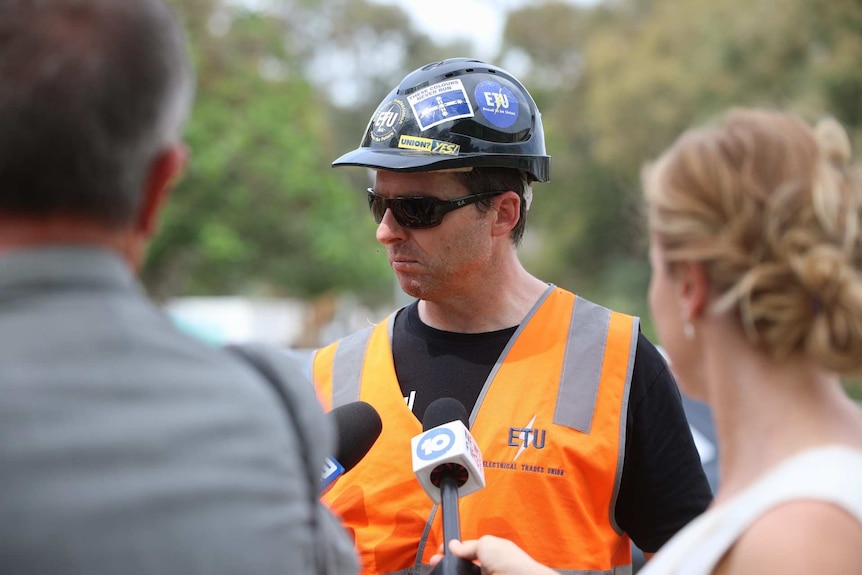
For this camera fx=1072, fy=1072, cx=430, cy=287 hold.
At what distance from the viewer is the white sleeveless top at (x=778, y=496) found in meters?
1.74

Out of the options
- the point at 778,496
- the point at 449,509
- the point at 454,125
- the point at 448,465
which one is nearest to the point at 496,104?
the point at 454,125

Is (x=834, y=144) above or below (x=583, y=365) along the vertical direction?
above

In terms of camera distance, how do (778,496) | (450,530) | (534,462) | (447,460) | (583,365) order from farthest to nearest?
1. (583,365)
2. (534,462)
3. (447,460)
4. (450,530)
5. (778,496)

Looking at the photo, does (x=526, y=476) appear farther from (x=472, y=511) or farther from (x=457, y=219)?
(x=457, y=219)

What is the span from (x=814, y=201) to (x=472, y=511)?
152 cm

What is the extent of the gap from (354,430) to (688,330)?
1179 millimetres

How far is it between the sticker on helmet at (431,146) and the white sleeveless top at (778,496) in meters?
1.71

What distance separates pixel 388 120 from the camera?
3461mm

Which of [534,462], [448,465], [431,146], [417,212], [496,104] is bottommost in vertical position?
[534,462]

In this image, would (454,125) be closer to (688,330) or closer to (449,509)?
(449,509)

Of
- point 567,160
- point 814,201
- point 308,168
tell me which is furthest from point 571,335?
point 567,160

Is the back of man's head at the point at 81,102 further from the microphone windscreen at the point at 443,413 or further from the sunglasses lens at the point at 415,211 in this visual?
the sunglasses lens at the point at 415,211

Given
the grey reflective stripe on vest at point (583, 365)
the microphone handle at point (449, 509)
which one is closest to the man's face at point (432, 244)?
the grey reflective stripe on vest at point (583, 365)

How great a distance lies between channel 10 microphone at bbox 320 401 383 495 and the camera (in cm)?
290
